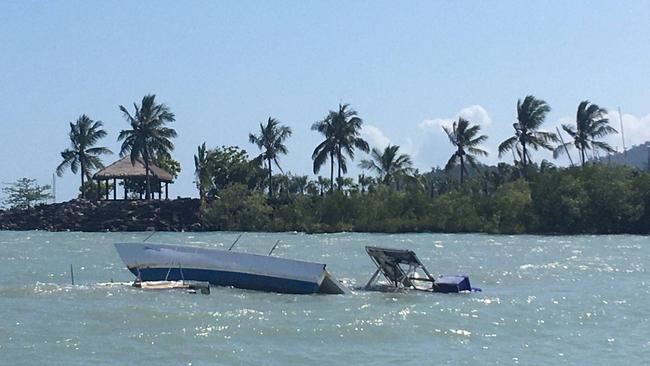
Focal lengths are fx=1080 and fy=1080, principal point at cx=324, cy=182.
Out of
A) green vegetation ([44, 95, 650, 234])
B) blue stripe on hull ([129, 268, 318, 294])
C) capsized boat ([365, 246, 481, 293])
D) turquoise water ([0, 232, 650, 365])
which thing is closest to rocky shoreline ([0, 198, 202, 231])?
green vegetation ([44, 95, 650, 234])

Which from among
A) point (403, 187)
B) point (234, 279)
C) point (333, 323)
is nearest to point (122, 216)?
point (403, 187)

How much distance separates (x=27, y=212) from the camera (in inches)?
4063

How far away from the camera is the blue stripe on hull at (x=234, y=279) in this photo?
33.2 m

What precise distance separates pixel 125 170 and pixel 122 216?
4.16 m

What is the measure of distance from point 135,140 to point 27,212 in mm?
15799

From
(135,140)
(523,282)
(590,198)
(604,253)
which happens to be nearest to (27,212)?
(135,140)

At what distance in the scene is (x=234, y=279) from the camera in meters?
34.3

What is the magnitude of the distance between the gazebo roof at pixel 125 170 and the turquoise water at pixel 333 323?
53.1m

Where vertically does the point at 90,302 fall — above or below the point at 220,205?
below

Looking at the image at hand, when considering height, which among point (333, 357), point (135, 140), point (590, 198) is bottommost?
point (333, 357)

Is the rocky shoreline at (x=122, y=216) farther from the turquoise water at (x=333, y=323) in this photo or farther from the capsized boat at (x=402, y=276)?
the capsized boat at (x=402, y=276)

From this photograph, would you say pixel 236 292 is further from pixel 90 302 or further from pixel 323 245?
pixel 323 245

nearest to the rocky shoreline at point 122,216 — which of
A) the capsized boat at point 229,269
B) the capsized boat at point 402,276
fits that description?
the capsized boat at point 229,269

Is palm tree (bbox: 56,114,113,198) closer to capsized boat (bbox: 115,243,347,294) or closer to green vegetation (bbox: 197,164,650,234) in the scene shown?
green vegetation (bbox: 197,164,650,234)
